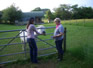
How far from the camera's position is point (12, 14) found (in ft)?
161

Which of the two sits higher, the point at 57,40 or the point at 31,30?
the point at 31,30

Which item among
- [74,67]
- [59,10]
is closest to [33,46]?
[74,67]

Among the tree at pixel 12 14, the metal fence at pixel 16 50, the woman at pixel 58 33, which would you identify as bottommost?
the metal fence at pixel 16 50

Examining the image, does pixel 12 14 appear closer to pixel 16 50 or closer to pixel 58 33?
pixel 16 50

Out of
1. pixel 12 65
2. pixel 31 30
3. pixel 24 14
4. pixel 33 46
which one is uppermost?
pixel 24 14

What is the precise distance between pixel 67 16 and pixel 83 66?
50224 mm

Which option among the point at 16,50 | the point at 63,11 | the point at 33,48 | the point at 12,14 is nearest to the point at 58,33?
the point at 33,48

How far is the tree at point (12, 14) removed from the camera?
4778 centimetres

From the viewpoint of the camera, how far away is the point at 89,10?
45344mm

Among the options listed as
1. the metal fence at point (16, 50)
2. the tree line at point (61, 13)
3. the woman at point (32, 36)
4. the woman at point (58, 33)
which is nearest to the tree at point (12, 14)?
the tree line at point (61, 13)

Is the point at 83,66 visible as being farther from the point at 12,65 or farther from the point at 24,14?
the point at 24,14

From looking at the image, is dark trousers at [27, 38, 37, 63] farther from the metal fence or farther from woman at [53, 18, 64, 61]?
woman at [53, 18, 64, 61]

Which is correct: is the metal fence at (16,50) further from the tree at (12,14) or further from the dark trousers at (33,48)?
the tree at (12,14)

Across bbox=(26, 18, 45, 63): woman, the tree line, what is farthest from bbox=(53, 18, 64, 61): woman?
the tree line
